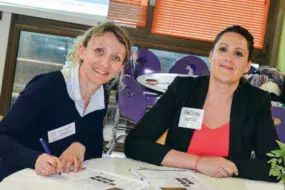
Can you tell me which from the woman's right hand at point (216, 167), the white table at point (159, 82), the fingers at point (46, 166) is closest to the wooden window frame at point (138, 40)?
the white table at point (159, 82)

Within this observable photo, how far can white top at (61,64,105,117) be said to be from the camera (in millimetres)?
1645

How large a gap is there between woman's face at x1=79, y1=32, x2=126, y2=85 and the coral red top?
18.9 inches

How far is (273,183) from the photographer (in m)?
1.49

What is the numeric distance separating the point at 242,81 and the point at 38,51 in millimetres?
3450

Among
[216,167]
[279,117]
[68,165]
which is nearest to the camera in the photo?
[68,165]

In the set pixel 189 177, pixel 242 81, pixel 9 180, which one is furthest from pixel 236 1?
pixel 9 180

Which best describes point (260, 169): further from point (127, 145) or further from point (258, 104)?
point (127, 145)

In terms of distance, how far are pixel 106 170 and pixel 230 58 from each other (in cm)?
92

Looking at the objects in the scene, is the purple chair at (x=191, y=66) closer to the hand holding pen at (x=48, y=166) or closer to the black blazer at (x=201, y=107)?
the black blazer at (x=201, y=107)

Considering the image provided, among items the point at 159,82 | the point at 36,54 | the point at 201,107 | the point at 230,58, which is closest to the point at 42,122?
the point at 201,107

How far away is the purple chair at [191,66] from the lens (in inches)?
193

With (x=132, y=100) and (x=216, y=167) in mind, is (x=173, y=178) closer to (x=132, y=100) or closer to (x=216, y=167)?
(x=216, y=167)

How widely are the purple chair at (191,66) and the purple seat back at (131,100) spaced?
4.77 ft

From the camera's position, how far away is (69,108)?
1.61 meters
